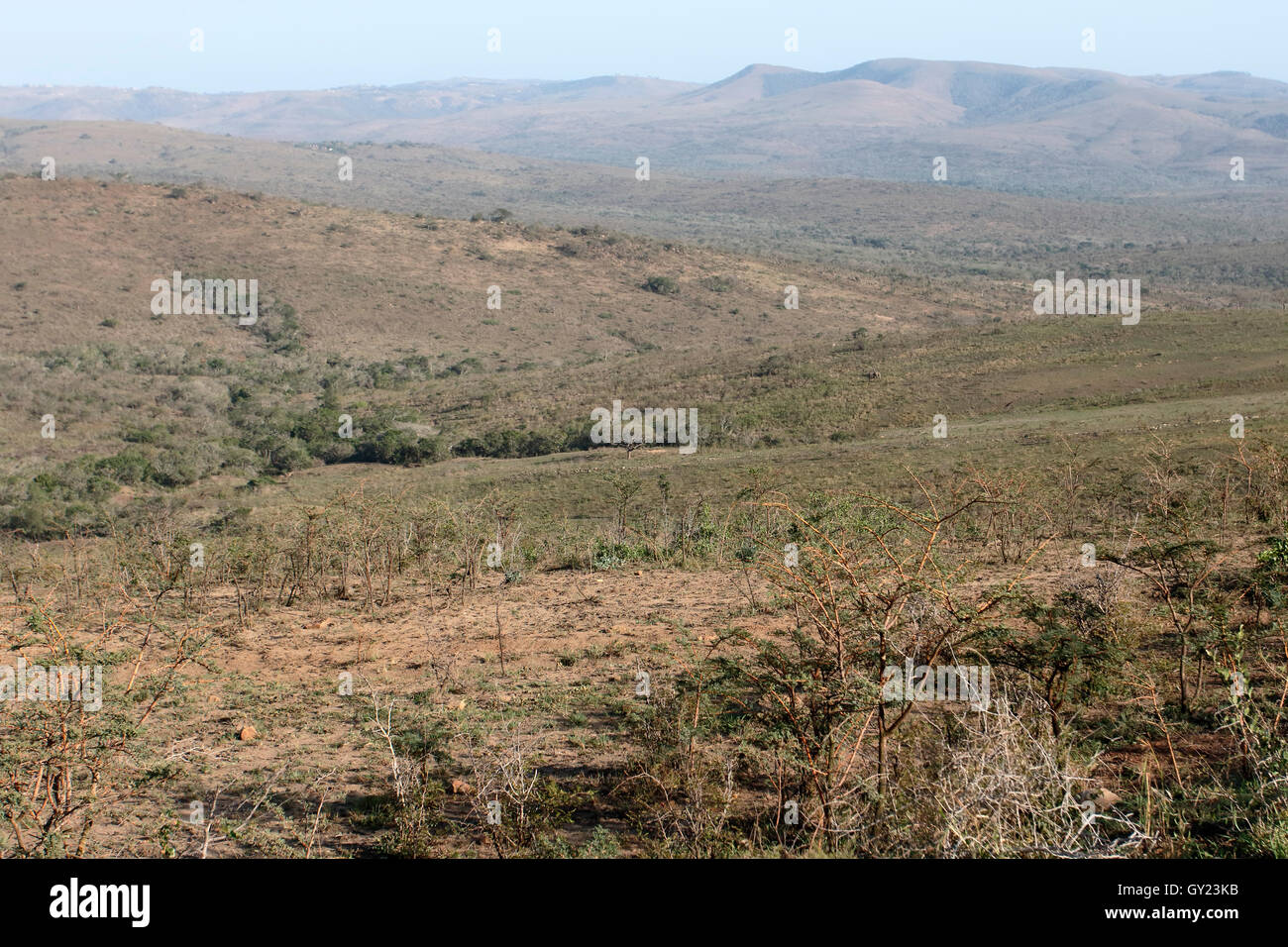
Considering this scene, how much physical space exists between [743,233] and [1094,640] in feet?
271

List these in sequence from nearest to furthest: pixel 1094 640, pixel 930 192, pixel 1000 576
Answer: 1. pixel 1094 640
2. pixel 1000 576
3. pixel 930 192

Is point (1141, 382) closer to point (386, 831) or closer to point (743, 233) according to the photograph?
point (386, 831)

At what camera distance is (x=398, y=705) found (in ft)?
24.2

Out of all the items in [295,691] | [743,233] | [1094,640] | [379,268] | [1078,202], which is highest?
[1078,202]

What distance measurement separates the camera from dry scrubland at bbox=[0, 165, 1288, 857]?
477cm

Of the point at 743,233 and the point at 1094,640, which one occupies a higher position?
the point at 743,233

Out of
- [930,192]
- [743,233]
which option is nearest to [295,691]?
[743,233]

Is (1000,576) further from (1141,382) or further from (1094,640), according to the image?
(1141,382)

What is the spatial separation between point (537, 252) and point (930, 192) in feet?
223

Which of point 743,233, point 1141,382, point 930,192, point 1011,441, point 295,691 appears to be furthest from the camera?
point 930,192

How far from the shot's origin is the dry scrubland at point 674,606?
4773 millimetres

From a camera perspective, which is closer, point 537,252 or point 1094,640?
point 1094,640

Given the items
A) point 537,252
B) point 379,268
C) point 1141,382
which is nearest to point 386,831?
point 1141,382

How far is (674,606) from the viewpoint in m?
9.84
